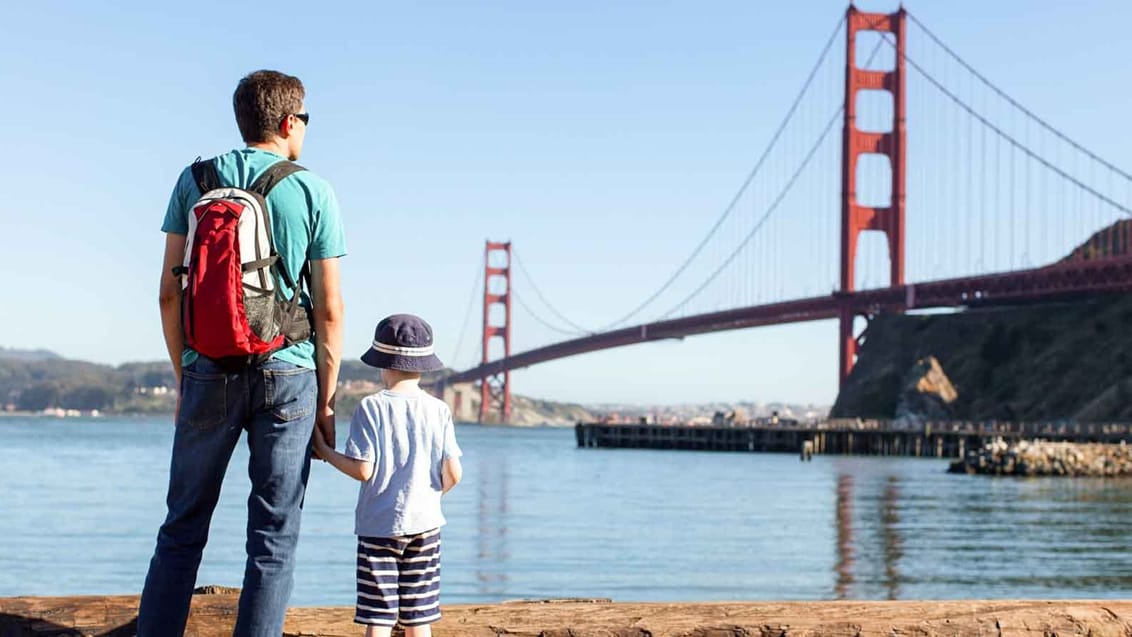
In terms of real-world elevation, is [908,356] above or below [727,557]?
above

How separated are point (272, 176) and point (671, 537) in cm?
1919

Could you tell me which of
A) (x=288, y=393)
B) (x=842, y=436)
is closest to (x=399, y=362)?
(x=288, y=393)

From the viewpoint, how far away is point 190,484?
11.5ft

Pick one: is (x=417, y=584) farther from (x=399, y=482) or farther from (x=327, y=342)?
(x=327, y=342)

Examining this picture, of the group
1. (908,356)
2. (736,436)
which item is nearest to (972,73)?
(908,356)

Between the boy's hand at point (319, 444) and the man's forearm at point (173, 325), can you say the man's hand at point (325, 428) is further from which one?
the man's forearm at point (173, 325)

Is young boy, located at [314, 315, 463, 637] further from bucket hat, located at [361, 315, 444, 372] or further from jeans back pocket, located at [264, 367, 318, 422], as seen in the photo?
jeans back pocket, located at [264, 367, 318, 422]

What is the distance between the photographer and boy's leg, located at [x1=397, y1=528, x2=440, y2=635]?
3.78 m

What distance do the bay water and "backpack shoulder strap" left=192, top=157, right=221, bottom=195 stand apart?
10.4 metres

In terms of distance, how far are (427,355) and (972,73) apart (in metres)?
66.9

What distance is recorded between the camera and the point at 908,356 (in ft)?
224

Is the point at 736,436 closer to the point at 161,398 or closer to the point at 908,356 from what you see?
the point at 908,356

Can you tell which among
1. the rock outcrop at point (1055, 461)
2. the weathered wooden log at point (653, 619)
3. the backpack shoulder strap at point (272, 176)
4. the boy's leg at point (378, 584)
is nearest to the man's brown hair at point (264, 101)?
the backpack shoulder strap at point (272, 176)

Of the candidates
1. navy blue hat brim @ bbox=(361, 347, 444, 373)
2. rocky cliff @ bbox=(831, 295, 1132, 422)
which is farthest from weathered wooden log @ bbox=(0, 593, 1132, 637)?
rocky cliff @ bbox=(831, 295, 1132, 422)
